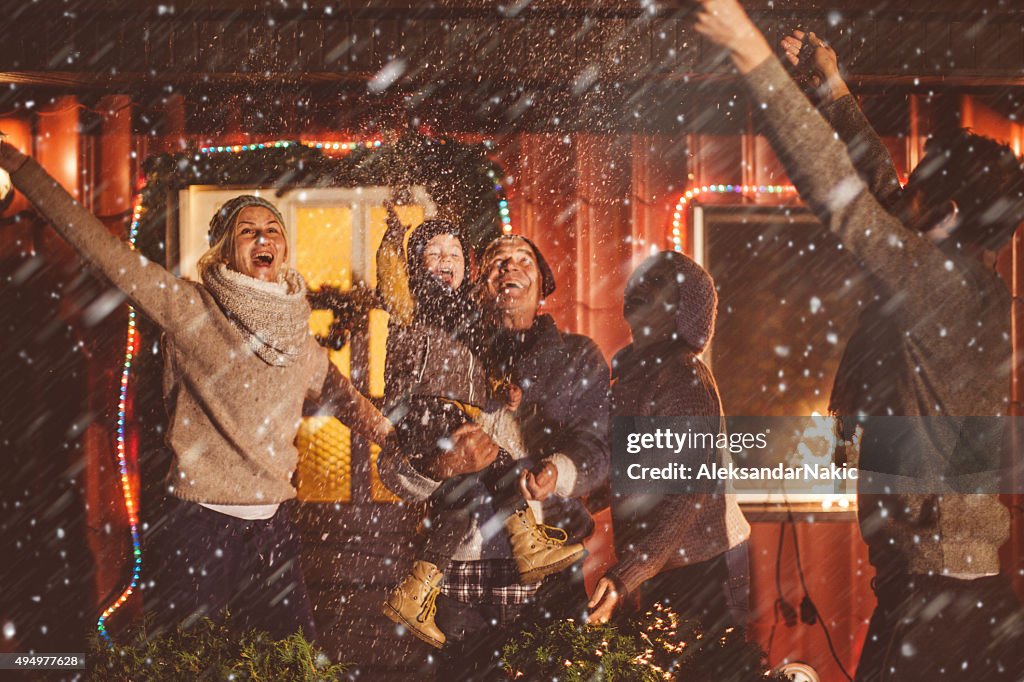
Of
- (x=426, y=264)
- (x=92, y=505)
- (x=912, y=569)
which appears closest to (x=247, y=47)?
(x=426, y=264)

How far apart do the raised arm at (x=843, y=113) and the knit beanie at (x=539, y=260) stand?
1.00 metres

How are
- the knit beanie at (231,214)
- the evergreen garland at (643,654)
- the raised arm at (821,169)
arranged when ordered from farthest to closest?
the knit beanie at (231,214) < the evergreen garland at (643,654) < the raised arm at (821,169)

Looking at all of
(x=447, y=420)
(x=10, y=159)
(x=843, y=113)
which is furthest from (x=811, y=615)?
(x=10, y=159)

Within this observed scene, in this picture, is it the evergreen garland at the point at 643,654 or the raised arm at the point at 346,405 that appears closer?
the evergreen garland at the point at 643,654

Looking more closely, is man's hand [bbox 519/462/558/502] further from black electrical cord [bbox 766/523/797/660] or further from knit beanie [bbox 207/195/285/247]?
knit beanie [bbox 207/195/285/247]

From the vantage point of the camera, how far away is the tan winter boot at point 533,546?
249 cm

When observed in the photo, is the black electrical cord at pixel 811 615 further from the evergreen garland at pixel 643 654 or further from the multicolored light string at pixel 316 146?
the multicolored light string at pixel 316 146

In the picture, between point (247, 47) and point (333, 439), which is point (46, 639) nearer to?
point (333, 439)

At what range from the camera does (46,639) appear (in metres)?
2.72

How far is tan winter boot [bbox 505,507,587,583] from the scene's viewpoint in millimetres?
2490

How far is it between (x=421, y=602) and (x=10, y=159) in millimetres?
1993

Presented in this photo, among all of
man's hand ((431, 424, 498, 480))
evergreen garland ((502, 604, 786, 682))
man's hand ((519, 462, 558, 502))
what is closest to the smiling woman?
man's hand ((431, 424, 498, 480))

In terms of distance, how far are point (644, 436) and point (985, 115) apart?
159 cm

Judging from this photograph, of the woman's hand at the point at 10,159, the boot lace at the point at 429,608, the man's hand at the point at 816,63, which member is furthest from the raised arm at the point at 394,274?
the man's hand at the point at 816,63
